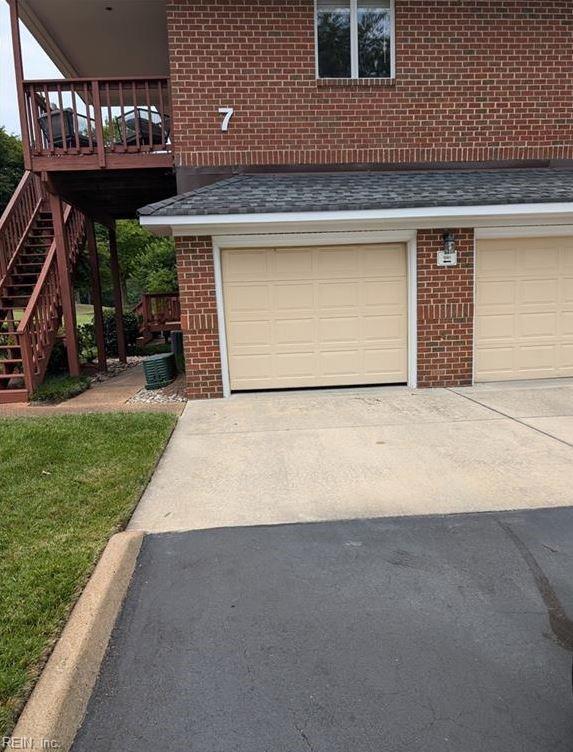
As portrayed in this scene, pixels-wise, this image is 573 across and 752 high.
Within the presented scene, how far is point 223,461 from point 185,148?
5492mm

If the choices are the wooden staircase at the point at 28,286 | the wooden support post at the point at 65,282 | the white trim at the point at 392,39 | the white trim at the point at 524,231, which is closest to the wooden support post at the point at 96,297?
the wooden staircase at the point at 28,286

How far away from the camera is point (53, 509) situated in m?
4.07

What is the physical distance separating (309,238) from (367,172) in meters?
1.78

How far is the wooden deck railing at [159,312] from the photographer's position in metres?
17.6

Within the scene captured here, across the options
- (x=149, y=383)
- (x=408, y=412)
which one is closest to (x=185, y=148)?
(x=149, y=383)

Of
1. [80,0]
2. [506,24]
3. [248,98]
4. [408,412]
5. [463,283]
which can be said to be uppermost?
[80,0]

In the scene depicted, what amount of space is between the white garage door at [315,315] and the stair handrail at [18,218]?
188 inches

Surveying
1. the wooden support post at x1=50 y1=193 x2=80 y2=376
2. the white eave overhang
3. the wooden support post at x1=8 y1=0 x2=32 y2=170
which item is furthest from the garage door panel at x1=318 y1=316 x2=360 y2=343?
the wooden support post at x1=8 y1=0 x2=32 y2=170

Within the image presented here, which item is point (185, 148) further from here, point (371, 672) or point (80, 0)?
point (371, 672)

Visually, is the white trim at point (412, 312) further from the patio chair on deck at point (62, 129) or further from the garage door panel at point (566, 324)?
the patio chair on deck at point (62, 129)

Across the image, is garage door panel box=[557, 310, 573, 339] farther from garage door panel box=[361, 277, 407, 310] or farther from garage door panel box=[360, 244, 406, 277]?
garage door panel box=[360, 244, 406, 277]

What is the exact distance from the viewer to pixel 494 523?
374 cm

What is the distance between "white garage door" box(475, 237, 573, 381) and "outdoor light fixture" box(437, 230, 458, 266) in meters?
0.49

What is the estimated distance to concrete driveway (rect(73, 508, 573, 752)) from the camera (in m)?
2.11
